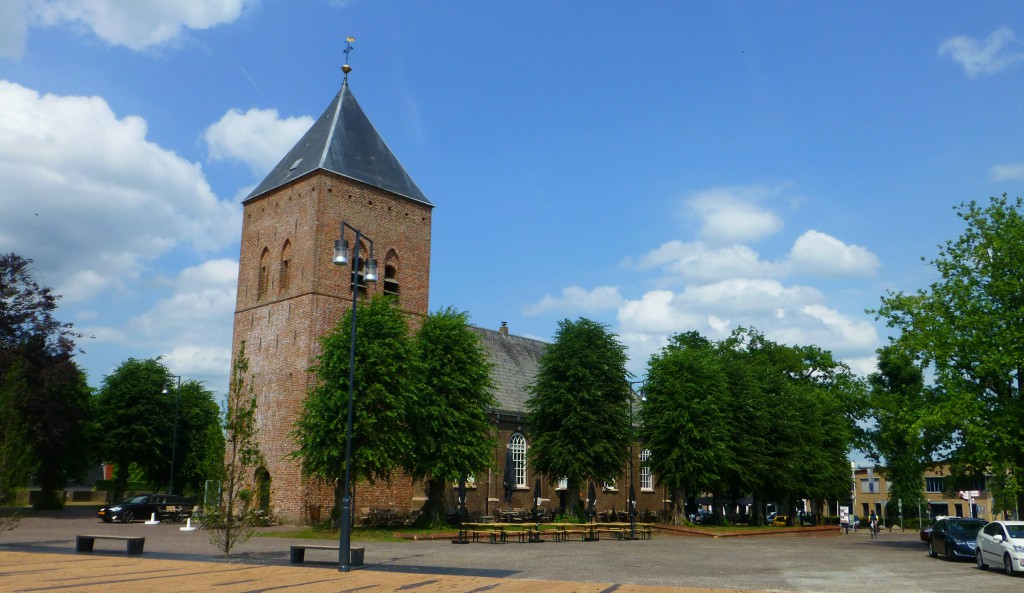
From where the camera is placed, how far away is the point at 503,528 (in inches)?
1240

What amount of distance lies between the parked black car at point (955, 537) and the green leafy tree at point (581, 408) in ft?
60.4

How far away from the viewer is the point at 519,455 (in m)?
53.2

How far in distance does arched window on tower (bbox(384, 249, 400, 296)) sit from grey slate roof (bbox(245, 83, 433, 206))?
3.75m

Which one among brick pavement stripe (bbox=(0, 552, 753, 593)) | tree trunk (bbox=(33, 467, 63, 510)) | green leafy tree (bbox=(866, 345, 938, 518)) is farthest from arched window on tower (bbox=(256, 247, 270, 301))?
green leafy tree (bbox=(866, 345, 938, 518))

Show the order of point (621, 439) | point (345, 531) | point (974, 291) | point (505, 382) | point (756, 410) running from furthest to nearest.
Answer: point (505, 382) → point (756, 410) → point (621, 439) → point (974, 291) → point (345, 531)

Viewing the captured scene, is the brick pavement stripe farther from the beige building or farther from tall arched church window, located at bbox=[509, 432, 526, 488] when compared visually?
the beige building

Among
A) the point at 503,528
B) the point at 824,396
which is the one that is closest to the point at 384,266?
the point at 503,528

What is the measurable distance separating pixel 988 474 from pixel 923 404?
4394mm

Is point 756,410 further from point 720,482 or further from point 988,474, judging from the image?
point 988,474

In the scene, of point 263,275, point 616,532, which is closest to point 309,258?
point 263,275

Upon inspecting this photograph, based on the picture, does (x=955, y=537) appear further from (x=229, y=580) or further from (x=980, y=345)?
(x=229, y=580)

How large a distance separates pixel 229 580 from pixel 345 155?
105ft

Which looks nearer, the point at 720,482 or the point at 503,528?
the point at 503,528

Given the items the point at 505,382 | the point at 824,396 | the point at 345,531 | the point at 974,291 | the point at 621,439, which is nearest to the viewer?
the point at 345,531
